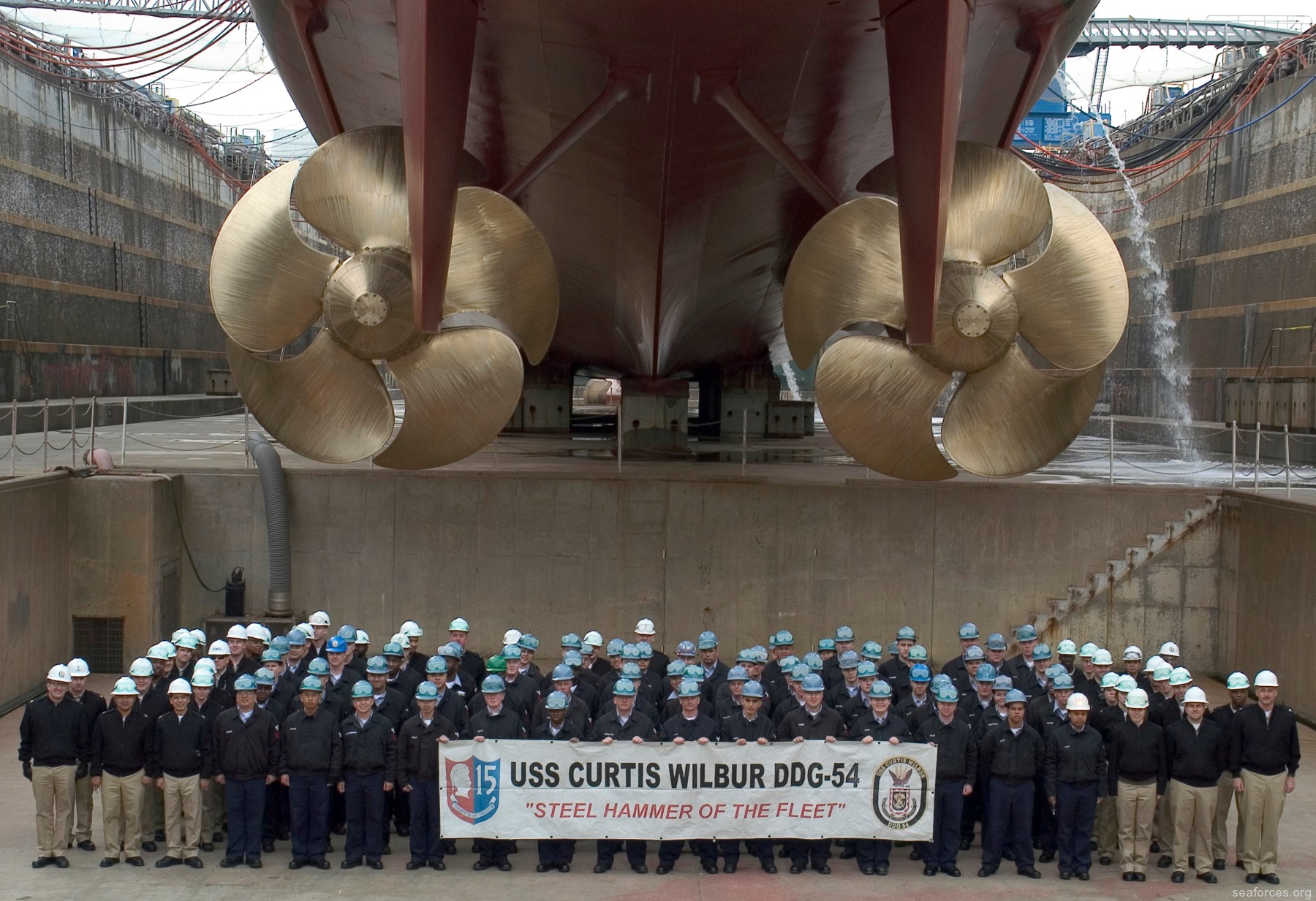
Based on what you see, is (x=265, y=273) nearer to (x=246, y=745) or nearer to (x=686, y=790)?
(x=246, y=745)

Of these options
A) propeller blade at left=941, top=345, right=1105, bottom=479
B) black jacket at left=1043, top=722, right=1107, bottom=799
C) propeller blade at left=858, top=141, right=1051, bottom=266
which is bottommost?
black jacket at left=1043, top=722, right=1107, bottom=799

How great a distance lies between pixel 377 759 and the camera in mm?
7832

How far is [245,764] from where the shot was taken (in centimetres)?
772

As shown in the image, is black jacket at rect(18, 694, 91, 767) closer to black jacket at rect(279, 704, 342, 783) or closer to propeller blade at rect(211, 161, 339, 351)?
black jacket at rect(279, 704, 342, 783)

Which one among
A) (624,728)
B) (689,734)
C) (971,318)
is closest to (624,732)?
(624,728)

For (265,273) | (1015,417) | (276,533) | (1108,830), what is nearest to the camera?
(1108,830)

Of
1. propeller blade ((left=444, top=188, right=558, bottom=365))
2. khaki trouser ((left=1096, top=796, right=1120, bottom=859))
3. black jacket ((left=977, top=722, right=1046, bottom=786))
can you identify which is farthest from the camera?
propeller blade ((left=444, top=188, right=558, bottom=365))

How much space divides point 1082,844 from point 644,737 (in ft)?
9.34

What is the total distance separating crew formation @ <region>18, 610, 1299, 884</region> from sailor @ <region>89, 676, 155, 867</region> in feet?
0.04

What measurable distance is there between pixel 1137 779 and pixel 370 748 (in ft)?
16.0

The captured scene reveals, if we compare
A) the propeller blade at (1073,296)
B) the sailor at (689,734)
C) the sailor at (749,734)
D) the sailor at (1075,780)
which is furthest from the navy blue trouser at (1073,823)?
the propeller blade at (1073,296)

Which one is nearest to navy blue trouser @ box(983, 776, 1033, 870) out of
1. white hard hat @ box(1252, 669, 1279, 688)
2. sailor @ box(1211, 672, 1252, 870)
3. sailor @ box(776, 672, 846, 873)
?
sailor @ box(776, 672, 846, 873)

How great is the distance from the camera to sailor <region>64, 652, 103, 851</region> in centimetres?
788

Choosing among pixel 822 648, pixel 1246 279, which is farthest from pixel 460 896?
pixel 1246 279
